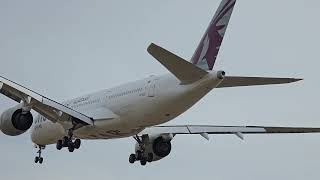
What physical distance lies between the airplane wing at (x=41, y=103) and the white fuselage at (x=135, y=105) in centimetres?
86

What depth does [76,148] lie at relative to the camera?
39.4 m

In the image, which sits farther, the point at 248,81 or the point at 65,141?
the point at 65,141

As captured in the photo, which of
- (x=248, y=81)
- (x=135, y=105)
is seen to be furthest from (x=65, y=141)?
(x=248, y=81)

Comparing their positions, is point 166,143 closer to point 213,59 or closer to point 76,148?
point 76,148

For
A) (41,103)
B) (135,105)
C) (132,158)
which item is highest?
(41,103)

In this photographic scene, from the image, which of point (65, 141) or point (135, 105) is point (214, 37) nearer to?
point (135, 105)

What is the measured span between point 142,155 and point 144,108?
20.0ft

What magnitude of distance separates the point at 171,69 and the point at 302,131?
10.8 metres

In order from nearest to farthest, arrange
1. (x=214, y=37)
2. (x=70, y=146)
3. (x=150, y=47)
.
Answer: (x=150, y=47)
(x=214, y=37)
(x=70, y=146)

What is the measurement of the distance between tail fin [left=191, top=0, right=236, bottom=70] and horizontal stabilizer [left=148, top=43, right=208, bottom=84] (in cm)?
169

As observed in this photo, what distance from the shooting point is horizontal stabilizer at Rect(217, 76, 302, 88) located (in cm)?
3200

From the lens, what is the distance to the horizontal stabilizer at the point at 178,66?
30359 millimetres

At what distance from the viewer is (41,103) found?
38312mm

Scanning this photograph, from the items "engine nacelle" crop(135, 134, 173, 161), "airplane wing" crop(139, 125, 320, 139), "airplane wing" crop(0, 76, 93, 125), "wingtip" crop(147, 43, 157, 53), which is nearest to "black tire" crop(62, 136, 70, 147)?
"airplane wing" crop(0, 76, 93, 125)
